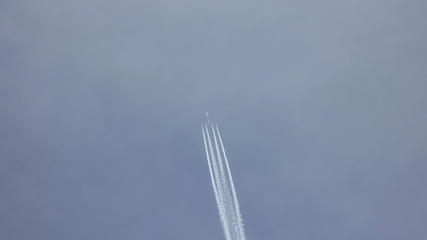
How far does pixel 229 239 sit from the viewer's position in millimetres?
48625

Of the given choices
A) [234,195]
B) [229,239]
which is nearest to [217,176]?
[234,195]

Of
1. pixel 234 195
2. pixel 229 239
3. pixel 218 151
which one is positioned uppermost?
pixel 218 151

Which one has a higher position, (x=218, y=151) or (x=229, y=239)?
(x=218, y=151)

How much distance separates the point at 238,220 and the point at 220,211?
199cm

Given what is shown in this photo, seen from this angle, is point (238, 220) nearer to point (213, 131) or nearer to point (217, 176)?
point (217, 176)

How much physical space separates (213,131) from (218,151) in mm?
2116

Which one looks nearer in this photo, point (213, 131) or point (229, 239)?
point (229, 239)

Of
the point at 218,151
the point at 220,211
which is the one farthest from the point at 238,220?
Result: the point at 218,151

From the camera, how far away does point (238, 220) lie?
49.3m

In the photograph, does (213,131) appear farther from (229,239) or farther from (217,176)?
(229,239)

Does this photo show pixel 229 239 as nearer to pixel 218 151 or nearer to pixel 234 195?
pixel 234 195

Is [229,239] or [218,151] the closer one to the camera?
[229,239]

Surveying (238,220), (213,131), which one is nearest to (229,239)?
(238,220)

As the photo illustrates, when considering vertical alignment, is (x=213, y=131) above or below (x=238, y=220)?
above
